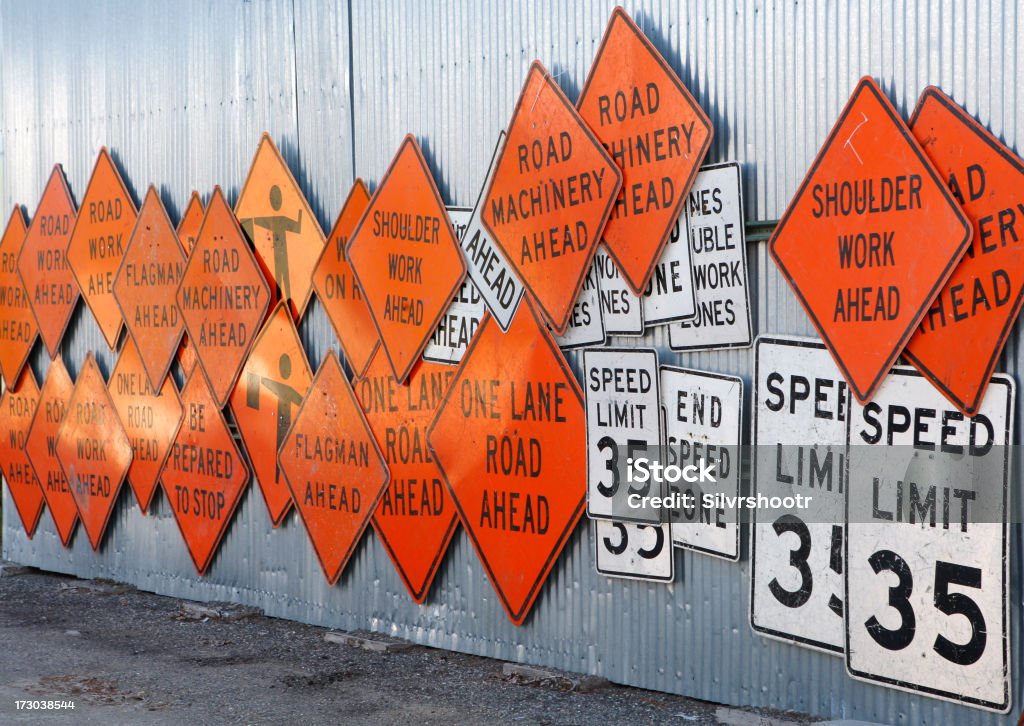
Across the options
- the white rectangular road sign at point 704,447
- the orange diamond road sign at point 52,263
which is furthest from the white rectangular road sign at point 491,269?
the orange diamond road sign at point 52,263

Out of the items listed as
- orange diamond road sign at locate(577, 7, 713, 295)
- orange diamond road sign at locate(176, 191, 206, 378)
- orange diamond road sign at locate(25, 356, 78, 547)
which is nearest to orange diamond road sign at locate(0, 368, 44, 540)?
orange diamond road sign at locate(25, 356, 78, 547)

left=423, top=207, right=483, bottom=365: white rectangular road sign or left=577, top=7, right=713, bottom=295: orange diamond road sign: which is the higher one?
left=577, top=7, right=713, bottom=295: orange diamond road sign

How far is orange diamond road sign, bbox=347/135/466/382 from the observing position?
768 centimetres

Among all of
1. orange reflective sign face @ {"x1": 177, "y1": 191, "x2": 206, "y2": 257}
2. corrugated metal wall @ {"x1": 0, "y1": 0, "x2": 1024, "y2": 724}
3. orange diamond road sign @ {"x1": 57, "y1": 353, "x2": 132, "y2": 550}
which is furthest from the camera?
orange diamond road sign @ {"x1": 57, "y1": 353, "x2": 132, "y2": 550}

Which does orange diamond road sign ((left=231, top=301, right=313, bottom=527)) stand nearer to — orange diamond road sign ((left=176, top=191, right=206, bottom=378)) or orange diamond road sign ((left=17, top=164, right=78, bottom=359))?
orange diamond road sign ((left=176, top=191, right=206, bottom=378))

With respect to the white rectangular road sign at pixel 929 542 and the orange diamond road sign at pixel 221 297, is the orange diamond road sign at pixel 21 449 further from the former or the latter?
the white rectangular road sign at pixel 929 542

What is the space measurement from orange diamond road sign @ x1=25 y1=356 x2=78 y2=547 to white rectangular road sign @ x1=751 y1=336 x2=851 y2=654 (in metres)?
6.69

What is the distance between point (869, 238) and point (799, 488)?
122cm

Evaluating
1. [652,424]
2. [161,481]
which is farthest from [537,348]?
[161,481]

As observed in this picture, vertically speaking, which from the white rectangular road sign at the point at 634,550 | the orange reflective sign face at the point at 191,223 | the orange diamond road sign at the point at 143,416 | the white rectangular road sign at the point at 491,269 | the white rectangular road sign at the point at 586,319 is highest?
the orange reflective sign face at the point at 191,223

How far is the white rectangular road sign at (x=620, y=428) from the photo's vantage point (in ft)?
21.6

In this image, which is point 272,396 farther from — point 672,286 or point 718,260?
point 718,260

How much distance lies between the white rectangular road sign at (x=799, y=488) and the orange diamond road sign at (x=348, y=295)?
2.98 meters

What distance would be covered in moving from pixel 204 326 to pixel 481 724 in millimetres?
4294
